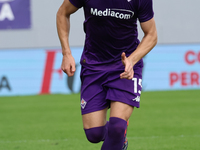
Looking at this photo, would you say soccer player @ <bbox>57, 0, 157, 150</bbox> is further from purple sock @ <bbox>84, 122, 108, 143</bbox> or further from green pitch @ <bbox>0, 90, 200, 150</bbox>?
green pitch @ <bbox>0, 90, 200, 150</bbox>

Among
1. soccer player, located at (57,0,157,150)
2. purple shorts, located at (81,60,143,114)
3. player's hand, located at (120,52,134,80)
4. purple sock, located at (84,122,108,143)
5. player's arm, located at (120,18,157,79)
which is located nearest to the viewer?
player's hand, located at (120,52,134,80)

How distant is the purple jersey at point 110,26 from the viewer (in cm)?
383

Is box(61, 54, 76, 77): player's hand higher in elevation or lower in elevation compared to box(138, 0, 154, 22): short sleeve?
lower

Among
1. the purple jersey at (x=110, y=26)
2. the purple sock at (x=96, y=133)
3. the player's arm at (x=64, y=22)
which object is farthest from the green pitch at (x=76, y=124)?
the player's arm at (x=64, y=22)

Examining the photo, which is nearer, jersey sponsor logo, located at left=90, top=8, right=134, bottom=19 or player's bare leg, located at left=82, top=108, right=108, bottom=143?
jersey sponsor logo, located at left=90, top=8, right=134, bottom=19

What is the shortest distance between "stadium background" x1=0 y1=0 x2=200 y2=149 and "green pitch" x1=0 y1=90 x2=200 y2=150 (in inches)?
3.2

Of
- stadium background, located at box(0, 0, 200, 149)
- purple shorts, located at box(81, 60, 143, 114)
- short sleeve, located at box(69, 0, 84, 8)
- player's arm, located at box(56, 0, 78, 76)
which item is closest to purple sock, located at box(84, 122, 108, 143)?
purple shorts, located at box(81, 60, 143, 114)

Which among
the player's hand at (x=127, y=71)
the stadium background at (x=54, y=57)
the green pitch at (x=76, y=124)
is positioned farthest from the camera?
the stadium background at (x=54, y=57)

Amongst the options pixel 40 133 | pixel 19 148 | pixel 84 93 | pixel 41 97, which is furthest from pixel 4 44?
pixel 84 93

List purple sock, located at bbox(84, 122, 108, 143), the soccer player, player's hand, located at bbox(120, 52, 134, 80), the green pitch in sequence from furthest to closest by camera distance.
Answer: the green pitch
purple sock, located at bbox(84, 122, 108, 143)
the soccer player
player's hand, located at bbox(120, 52, 134, 80)

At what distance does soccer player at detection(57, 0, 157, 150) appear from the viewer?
382cm

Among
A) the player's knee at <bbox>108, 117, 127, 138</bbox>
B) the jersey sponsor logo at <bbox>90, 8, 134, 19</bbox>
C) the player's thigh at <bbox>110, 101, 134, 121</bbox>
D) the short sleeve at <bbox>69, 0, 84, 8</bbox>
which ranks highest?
the short sleeve at <bbox>69, 0, 84, 8</bbox>

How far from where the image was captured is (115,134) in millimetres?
3783

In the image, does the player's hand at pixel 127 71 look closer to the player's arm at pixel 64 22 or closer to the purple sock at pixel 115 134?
the purple sock at pixel 115 134
